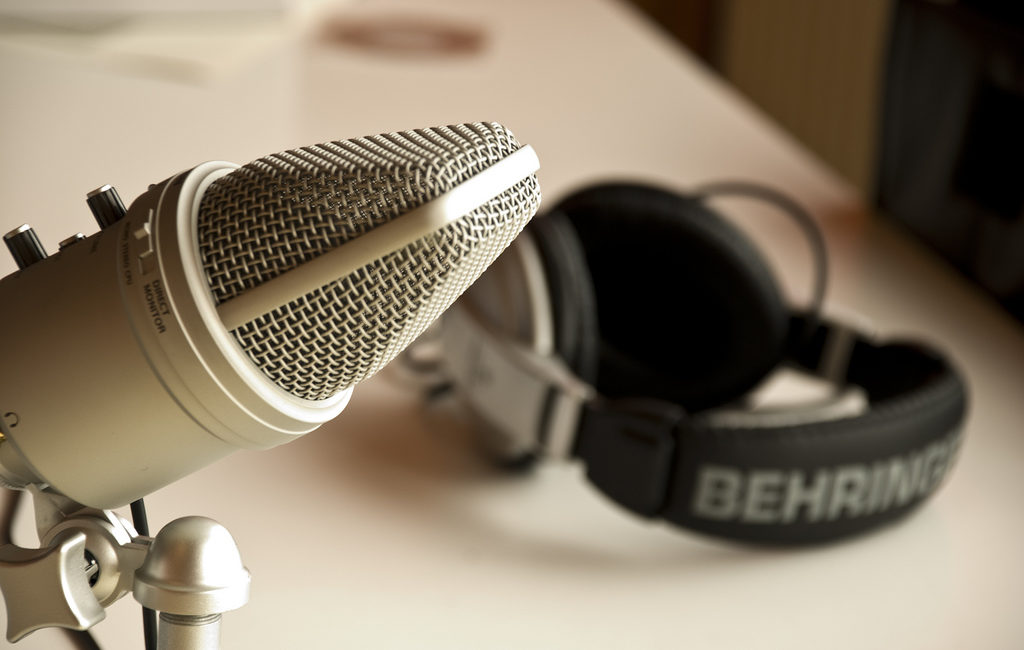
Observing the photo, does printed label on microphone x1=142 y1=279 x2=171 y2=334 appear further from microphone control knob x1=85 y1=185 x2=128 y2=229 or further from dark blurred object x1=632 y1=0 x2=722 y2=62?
dark blurred object x1=632 y1=0 x2=722 y2=62

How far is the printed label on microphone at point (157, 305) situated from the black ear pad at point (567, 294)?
0.32 m

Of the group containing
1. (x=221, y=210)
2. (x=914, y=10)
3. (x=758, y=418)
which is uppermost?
(x=221, y=210)

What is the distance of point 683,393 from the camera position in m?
0.74

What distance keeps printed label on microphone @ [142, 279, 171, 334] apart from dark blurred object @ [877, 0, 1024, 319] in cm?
76

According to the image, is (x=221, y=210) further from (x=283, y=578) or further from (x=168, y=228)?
(x=283, y=578)

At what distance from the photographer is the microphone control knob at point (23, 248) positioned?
357 millimetres

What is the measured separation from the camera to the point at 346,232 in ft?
1.04

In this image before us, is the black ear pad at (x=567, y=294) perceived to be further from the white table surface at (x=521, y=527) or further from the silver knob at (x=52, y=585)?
A: the silver knob at (x=52, y=585)

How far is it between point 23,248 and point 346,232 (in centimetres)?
12

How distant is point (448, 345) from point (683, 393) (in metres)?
0.17

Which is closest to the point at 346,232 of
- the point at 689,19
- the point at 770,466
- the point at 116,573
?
the point at 116,573

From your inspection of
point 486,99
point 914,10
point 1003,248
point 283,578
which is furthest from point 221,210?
point 486,99

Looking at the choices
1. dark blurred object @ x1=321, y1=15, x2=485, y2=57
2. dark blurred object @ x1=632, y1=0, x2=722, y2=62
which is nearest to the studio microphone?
dark blurred object @ x1=321, y1=15, x2=485, y2=57

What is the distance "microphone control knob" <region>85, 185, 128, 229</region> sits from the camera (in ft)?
1.16
